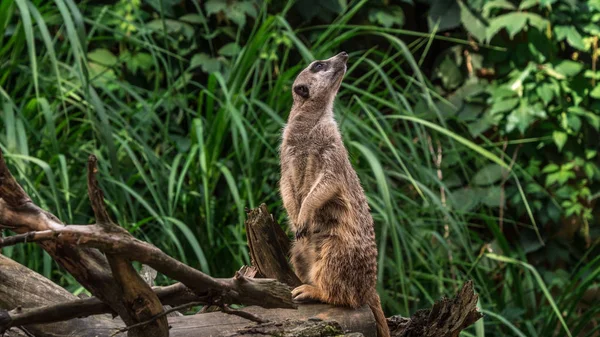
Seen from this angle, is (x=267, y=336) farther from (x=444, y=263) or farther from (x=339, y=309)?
(x=444, y=263)

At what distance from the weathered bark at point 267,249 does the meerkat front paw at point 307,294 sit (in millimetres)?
129

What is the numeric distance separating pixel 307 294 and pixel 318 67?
27.5 inches

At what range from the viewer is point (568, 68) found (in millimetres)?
4434

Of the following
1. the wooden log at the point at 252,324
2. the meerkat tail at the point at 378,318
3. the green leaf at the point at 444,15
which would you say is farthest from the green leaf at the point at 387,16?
the wooden log at the point at 252,324

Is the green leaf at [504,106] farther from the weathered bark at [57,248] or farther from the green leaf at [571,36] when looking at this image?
the weathered bark at [57,248]

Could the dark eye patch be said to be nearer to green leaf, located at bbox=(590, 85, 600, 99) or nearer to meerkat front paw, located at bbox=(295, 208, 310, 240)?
meerkat front paw, located at bbox=(295, 208, 310, 240)

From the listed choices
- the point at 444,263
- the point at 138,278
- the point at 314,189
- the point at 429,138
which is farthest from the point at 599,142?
the point at 138,278

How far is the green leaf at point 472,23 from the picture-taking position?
4.44m

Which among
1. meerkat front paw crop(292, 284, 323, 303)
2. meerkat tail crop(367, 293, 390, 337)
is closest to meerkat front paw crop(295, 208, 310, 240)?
meerkat front paw crop(292, 284, 323, 303)

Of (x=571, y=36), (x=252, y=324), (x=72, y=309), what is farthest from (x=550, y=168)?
A: (x=72, y=309)

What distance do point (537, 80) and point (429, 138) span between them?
0.85 metres

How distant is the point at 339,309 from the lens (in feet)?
6.77

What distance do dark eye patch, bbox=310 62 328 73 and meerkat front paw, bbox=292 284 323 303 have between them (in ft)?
2.18

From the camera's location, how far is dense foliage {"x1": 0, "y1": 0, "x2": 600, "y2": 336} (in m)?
3.06
